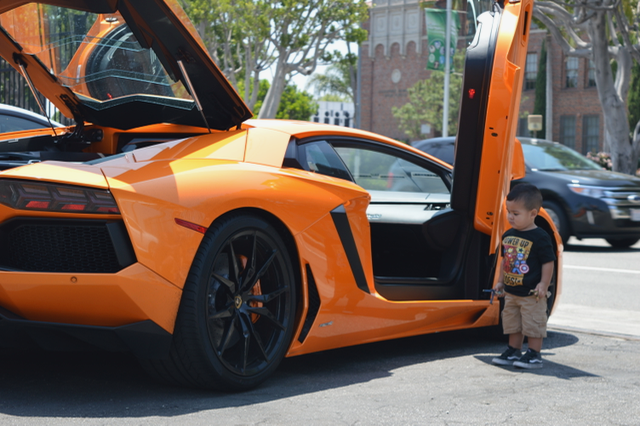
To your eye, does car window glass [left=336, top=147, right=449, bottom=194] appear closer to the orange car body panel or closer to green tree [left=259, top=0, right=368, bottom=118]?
the orange car body panel

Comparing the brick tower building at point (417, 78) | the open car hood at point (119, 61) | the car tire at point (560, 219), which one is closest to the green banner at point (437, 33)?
the brick tower building at point (417, 78)

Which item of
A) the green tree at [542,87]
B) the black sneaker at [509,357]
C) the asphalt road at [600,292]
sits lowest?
the asphalt road at [600,292]

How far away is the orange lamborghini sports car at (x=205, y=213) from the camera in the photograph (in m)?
3.24

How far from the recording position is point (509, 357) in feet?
14.9

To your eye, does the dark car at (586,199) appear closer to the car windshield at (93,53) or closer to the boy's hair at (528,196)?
the boy's hair at (528,196)

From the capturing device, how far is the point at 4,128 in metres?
7.18

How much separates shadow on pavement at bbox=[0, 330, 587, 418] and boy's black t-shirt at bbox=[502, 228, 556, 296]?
493 mm

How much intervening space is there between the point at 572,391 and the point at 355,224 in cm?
136

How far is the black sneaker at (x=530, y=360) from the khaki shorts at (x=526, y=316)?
10 centimetres

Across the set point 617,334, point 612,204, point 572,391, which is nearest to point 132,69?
point 572,391

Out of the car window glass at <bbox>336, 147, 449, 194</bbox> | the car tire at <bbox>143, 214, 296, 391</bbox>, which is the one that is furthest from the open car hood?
the car window glass at <bbox>336, 147, 449, 194</bbox>

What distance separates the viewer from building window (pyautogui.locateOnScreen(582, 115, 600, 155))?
45.4 metres

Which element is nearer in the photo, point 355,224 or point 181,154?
point 181,154

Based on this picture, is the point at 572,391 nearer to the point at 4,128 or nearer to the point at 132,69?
the point at 132,69
